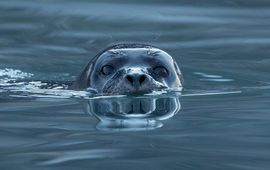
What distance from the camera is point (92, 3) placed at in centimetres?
1309

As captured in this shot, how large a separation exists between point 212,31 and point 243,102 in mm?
4606

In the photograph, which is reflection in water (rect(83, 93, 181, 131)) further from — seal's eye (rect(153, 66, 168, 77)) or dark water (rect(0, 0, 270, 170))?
seal's eye (rect(153, 66, 168, 77))

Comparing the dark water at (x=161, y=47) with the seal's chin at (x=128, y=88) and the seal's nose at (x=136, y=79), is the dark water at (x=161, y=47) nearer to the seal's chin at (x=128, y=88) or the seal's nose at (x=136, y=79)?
the seal's chin at (x=128, y=88)

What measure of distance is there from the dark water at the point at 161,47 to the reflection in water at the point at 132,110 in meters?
0.08

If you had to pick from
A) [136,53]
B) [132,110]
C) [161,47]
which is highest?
[136,53]

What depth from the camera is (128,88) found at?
700 centimetres

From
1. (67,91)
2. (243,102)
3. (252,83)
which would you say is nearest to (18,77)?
(67,91)

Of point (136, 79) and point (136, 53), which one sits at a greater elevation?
point (136, 53)

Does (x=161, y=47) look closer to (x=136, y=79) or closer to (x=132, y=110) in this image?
(x=136, y=79)

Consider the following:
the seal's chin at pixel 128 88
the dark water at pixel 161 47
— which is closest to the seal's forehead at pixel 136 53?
the seal's chin at pixel 128 88

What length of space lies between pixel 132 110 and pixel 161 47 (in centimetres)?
443

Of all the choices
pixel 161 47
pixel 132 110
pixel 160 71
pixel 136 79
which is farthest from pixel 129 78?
pixel 161 47

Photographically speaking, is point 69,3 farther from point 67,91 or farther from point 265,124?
point 265,124

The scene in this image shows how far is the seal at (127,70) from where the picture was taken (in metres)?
7.16
